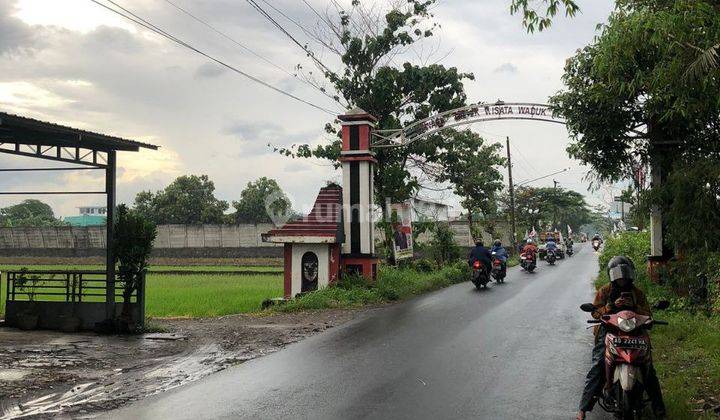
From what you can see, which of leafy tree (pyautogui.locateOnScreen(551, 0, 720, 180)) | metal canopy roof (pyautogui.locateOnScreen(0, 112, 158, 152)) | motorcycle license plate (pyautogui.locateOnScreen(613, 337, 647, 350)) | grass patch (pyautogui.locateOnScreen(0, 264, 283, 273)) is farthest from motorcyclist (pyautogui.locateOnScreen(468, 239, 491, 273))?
grass patch (pyautogui.locateOnScreen(0, 264, 283, 273))

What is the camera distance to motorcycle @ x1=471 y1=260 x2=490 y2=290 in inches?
812

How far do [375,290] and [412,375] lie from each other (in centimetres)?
1029

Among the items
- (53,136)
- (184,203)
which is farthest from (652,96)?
(184,203)

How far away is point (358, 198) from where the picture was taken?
65.4ft

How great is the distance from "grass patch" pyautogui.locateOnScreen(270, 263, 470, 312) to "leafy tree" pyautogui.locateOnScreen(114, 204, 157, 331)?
13.7 feet

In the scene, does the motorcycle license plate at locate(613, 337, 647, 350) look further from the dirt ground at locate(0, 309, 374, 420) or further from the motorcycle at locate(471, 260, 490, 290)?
the motorcycle at locate(471, 260, 490, 290)

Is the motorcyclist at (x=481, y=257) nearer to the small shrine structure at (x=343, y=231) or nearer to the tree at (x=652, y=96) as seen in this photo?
the small shrine structure at (x=343, y=231)

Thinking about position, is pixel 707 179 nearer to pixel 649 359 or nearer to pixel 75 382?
pixel 649 359

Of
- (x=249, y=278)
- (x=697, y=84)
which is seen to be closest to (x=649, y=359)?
(x=697, y=84)

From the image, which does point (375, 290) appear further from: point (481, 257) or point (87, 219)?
point (87, 219)

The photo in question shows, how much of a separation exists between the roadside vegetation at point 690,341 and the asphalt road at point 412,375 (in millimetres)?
965

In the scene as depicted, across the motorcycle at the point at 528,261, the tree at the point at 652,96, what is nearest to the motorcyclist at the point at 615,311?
the tree at the point at 652,96

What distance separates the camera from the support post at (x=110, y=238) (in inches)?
508

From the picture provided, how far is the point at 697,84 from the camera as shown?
8102mm
